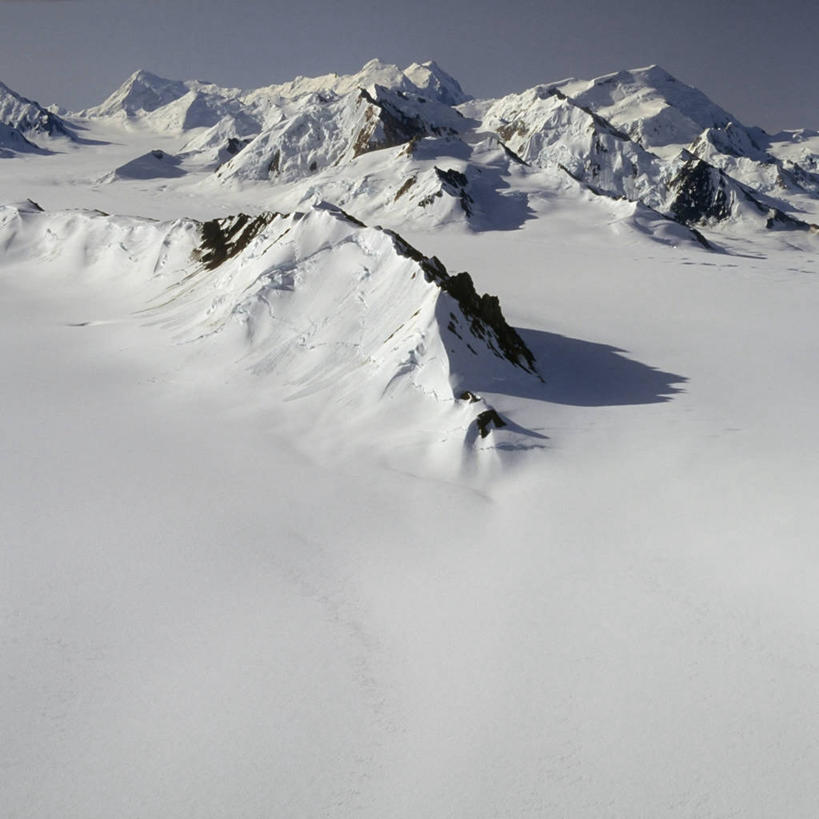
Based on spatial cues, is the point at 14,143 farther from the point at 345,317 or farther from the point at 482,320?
the point at 482,320

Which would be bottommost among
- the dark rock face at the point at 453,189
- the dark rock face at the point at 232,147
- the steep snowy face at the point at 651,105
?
the dark rock face at the point at 453,189

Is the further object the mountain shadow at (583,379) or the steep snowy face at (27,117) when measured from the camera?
the steep snowy face at (27,117)

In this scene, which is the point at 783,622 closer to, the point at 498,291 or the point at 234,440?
the point at 234,440

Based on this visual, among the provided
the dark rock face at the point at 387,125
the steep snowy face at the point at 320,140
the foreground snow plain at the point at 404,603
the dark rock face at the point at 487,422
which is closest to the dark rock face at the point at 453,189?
the dark rock face at the point at 387,125

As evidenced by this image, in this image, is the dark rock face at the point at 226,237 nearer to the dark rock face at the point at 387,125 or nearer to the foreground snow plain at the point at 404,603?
the foreground snow plain at the point at 404,603

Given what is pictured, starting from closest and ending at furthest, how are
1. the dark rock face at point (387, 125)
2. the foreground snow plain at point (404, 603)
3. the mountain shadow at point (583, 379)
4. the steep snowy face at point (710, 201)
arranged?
the foreground snow plain at point (404, 603) → the mountain shadow at point (583, 379) → the steep snowy face at point (710, 201) → the dark rock face at point (387, 125)

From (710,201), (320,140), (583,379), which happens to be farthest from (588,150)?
(583,379)
